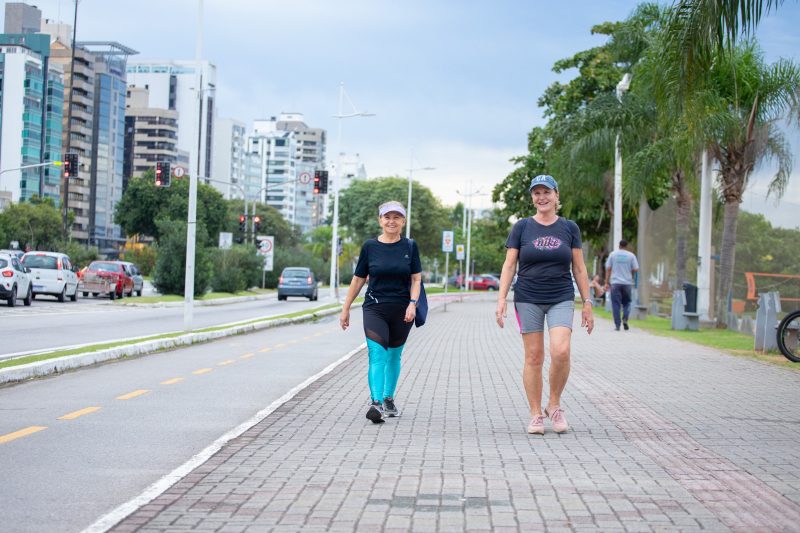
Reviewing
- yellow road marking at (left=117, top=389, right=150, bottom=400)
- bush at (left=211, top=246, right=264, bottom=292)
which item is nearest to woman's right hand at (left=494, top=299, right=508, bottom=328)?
yellow road marking at (left=117, top=389, right=150, bottom=400)

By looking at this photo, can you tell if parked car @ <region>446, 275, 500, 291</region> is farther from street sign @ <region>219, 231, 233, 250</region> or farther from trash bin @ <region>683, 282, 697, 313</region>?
trash bin @ <region>683, 282, 697, 313</region>

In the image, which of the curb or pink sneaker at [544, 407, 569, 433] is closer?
pink sneaker at [544, 407, 569, 433]

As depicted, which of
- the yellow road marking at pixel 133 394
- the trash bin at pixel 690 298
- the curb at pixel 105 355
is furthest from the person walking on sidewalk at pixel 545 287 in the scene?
the trash bin at pixel 690 298

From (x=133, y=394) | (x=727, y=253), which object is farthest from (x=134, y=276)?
(x=133, y=394)

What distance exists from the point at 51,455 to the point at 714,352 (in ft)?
43.8

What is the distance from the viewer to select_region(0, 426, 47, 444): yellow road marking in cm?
805

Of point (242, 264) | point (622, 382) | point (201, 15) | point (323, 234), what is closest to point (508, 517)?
point (622, 382)

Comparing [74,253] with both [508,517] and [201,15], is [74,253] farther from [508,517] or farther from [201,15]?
[508,517]

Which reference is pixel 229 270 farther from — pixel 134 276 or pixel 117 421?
pixel 117 421

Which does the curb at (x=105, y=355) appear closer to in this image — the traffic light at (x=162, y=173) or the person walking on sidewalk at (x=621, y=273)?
the person walking on sidewalk at (x=621, y=273)

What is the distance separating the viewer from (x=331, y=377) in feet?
43.5

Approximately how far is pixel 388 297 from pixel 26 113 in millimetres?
123096

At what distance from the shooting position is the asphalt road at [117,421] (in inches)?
238

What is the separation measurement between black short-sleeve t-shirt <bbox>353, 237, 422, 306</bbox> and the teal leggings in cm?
42
